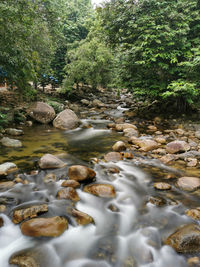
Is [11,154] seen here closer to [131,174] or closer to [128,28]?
[131,174]

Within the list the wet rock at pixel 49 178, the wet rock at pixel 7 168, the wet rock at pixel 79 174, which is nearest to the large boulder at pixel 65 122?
the wet rock at pixel 7 168

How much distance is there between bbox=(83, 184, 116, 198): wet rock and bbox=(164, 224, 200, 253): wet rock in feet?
4.16

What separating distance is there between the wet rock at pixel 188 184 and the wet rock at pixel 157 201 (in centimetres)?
66

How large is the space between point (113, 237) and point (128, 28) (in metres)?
9.90

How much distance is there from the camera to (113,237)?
2.48 meters

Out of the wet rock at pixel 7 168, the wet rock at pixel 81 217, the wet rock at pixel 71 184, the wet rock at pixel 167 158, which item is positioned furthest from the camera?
the wet rock at pixel 167 158

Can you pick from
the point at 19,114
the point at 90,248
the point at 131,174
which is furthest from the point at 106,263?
the point at 19,114

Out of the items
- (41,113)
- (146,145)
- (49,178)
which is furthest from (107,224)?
(41,113)

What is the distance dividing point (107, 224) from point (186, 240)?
44.0 inches

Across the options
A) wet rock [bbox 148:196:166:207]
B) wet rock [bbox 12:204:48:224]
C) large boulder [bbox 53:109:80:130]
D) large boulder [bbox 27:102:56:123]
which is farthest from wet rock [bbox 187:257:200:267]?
large boulder [bbox 27:102:56:123]

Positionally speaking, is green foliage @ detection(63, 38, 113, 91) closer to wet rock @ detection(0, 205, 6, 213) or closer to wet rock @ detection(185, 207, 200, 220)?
wet rock @ detection(0, 205, 6, 213)

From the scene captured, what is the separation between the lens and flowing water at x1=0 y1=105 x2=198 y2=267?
2156mm

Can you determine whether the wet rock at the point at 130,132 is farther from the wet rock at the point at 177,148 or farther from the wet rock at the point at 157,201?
the wet rock at the point at 157,201

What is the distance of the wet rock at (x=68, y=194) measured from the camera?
3.12m
